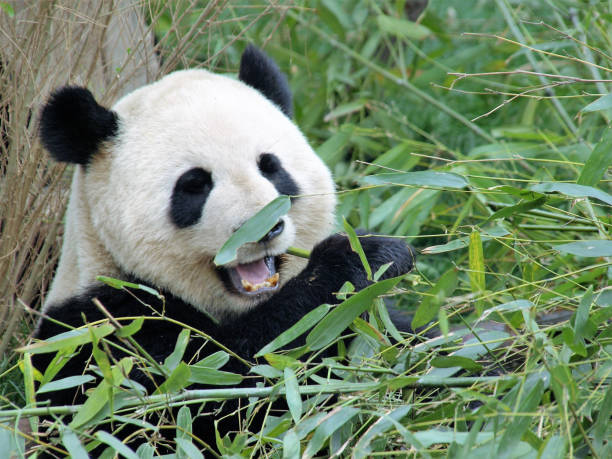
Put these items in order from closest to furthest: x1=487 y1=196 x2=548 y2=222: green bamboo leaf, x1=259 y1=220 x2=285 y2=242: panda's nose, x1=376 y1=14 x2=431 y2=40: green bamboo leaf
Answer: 1. x1=487 y1=196 x2=548 y2=222: green bamboo leaf
2. x1=259 y1=220 x2=285 y2=242: panda's nose
3. x1=376 y1=14 x2=431 y2=40: green bamboo leaf

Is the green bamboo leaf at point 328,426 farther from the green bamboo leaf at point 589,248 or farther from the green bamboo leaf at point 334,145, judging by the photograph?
the green bamboo leaf at point 334,145

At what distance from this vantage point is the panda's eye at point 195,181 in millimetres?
2078

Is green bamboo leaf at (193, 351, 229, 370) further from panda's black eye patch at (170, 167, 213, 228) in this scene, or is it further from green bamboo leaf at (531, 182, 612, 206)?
green bamboo leaf at (531, 182, 612, 206)

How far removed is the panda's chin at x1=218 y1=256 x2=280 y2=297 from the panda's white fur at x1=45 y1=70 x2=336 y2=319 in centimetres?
3

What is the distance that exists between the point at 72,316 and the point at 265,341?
0.55 meters

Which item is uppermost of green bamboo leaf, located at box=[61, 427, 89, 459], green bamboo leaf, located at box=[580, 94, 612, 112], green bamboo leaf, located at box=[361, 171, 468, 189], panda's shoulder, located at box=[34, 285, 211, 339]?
green bamboo leaf, located at box=[580, 94, 612, 112]

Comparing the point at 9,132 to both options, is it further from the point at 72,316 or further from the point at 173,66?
the point at 72,316

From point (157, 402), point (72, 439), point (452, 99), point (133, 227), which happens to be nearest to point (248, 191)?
point (133, 227)

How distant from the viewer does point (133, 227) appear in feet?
6.79

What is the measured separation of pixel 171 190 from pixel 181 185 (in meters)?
0.03

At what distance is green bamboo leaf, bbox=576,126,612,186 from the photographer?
1.76 metres

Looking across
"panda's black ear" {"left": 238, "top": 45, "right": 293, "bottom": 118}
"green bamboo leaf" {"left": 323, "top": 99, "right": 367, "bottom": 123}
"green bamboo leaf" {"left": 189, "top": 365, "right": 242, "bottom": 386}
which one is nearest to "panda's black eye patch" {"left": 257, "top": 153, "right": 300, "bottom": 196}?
"panda's black ear" {"left": 238, "top": 45, "right": 293, "bottom": 118}

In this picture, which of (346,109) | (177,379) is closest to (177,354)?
(177,379)

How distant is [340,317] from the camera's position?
1657mm
